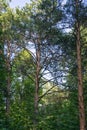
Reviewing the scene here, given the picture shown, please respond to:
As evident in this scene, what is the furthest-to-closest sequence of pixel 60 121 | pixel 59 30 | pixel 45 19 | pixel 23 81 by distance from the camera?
pixel 23 81 < pixel 60 121 < pixel 45 19 < pixel 59 30

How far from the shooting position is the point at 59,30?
59.8 feet

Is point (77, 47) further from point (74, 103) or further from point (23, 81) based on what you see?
point (23, 81)

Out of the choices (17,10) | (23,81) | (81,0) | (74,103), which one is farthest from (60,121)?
(81,0)

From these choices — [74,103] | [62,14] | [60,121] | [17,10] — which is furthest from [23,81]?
[62,14]

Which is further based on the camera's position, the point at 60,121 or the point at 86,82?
the point at 60,121

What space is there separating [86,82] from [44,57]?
3617 millimetres

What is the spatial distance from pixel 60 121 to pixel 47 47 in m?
9.97

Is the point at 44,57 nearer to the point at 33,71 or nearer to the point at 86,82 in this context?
the point at 33,71

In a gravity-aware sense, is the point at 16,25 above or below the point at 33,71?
above

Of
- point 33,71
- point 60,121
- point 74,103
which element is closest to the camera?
point 33,71

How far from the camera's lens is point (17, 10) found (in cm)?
2348

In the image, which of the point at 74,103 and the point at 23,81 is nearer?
the point at 74,103

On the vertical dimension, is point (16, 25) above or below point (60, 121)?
above

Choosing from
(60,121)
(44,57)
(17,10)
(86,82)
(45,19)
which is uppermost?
(17,10)
